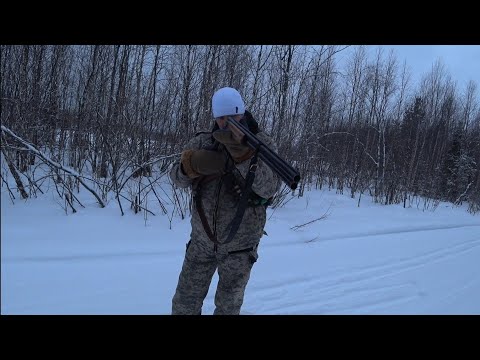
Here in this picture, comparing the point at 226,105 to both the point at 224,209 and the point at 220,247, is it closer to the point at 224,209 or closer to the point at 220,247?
the point at 224,209

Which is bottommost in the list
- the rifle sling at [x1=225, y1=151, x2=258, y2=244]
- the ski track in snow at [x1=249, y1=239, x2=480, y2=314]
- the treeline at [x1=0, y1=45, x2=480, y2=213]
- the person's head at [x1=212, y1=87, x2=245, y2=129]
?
the ski track in snow at [x1=249, y1=239, x2=480, y2=314]

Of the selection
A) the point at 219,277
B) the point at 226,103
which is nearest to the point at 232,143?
the point at 226,103

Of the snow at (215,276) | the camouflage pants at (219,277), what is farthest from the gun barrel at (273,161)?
the snow at (215,276)

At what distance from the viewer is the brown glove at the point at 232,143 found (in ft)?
5.97

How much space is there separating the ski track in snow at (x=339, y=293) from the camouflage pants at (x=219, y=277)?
1162 mm

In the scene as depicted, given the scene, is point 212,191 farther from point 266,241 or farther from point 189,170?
point 266,241

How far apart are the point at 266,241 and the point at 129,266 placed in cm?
249

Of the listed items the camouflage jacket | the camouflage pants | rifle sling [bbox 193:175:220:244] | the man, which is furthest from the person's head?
the camouflage pants

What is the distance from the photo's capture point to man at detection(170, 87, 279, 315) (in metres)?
1.89

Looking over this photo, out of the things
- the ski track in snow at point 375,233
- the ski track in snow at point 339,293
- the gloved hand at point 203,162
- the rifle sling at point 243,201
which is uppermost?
the ski track in snow at point 375,233

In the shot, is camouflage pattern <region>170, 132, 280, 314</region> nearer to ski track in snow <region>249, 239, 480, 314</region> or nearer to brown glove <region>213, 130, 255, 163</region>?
brown glove <region>213, 130, 255, 163</region>

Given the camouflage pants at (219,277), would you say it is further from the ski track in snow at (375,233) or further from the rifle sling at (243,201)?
the ski track in snow at (375,233)

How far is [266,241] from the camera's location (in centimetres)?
544
